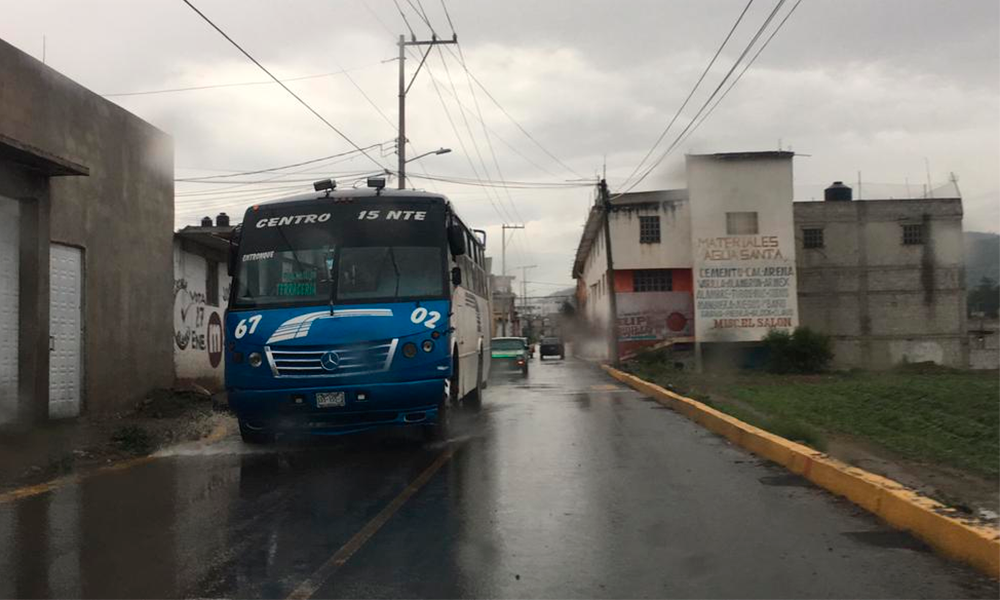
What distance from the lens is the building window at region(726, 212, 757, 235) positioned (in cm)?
4041

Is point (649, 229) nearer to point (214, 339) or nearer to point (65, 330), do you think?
point (214, 339)

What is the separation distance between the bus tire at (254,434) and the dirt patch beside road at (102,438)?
117 cm

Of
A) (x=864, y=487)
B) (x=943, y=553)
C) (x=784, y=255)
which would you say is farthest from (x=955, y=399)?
(x=784, y=255)

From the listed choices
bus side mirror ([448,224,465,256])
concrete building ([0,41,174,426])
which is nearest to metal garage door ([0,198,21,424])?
concrete building ([0,41,174,426])

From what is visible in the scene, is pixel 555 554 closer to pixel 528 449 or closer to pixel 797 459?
pixel 797 459

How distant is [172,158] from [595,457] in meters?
10.6

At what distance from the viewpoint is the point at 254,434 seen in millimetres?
9898

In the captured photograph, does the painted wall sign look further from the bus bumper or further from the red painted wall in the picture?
the red painted wall

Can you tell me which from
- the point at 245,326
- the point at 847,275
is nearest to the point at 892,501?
the point at 245,326

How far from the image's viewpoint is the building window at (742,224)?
40406 mm

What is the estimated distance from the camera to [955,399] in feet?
58.9

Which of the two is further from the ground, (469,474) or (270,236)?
(270,236)

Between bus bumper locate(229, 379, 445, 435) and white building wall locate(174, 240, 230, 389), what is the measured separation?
7820 mm

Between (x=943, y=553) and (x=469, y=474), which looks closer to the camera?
(x=943, y=553)
